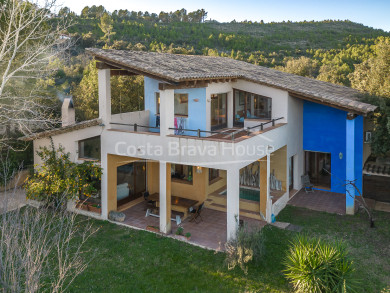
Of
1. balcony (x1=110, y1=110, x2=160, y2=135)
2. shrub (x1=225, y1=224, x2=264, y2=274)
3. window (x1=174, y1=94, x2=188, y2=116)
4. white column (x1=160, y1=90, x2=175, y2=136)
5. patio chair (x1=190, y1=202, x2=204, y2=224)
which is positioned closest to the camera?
shrub (x1=225, y1=224, x2=264, y2=274)

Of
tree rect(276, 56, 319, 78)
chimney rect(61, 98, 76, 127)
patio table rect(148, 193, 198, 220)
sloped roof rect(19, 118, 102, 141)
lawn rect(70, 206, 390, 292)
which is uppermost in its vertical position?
tree rect(276, 56, 319, 78)

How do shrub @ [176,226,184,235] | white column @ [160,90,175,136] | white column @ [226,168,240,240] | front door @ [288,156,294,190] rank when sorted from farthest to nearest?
1. front door @ [288,156,294,190]
2. shrub @ [176,226,184,235]
3. white column @ [160,90,175,136]
4. white column @ [226,168,240,240]

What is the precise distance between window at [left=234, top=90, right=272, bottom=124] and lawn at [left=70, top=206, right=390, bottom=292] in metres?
6.76

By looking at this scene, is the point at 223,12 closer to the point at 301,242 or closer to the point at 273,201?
the point at 273,201

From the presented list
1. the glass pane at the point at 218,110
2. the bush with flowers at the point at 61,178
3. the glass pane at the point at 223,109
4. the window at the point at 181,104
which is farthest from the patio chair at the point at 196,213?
the glass pane at the point at 223,109

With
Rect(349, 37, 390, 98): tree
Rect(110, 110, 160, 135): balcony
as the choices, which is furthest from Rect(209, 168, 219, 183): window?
Rect(349, 37, 390, 98): tree

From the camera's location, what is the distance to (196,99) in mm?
18500

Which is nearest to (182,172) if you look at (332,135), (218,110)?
(218,110)

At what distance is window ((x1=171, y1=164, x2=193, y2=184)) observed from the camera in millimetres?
19627

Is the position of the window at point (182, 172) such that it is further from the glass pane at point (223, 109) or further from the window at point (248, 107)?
the window at point (248, 107)

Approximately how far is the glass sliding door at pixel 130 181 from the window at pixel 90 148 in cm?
146

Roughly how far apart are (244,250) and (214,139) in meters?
4.63

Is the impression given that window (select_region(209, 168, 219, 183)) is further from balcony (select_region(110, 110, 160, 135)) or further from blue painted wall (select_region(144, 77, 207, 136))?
balcony (select_region(110, 110, 160, 135))

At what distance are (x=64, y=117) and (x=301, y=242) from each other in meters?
15.6
